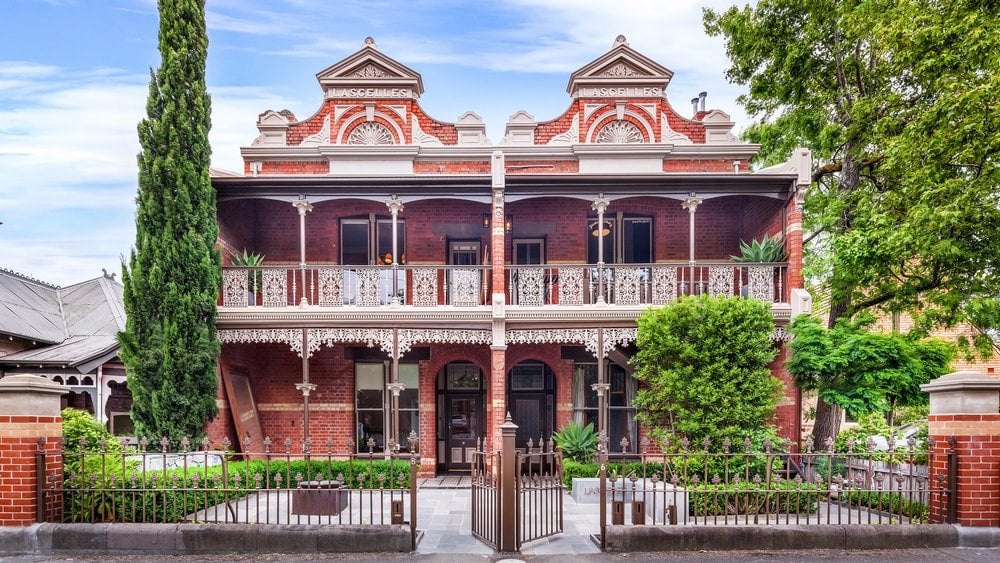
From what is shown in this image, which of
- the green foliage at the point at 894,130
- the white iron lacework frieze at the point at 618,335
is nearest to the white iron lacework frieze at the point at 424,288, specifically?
the white iron lacework frieze at the point at 618,335

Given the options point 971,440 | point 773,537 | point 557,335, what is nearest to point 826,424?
point 971,440

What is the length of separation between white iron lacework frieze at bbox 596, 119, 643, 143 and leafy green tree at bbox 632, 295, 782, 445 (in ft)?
17.2

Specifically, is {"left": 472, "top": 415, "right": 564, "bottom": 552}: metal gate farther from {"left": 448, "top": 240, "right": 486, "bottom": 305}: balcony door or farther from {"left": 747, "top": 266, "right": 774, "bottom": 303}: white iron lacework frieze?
{"left": 747, "top": 266, "right": 774, "bottom": 303}: white iron lacework frieze

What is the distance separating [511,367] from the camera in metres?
13.1

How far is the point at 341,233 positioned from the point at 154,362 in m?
4.79

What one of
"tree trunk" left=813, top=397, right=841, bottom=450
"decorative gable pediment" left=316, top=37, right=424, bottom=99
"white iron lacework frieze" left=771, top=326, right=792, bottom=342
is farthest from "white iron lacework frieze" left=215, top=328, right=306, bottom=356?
"tree trunk" left=813, top=397, right=841, bottom=450

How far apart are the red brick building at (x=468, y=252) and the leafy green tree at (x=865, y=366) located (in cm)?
101

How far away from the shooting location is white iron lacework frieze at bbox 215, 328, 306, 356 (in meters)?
11.2

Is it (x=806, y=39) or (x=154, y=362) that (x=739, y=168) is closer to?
(x=806, y=39)

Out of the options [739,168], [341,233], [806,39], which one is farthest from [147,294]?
[806,39]

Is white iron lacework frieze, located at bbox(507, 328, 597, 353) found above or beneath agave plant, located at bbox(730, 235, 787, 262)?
beneath

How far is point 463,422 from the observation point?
13203mm

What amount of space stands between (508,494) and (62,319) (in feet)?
52.4

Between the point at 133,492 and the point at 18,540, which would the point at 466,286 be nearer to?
the point at 133,492
